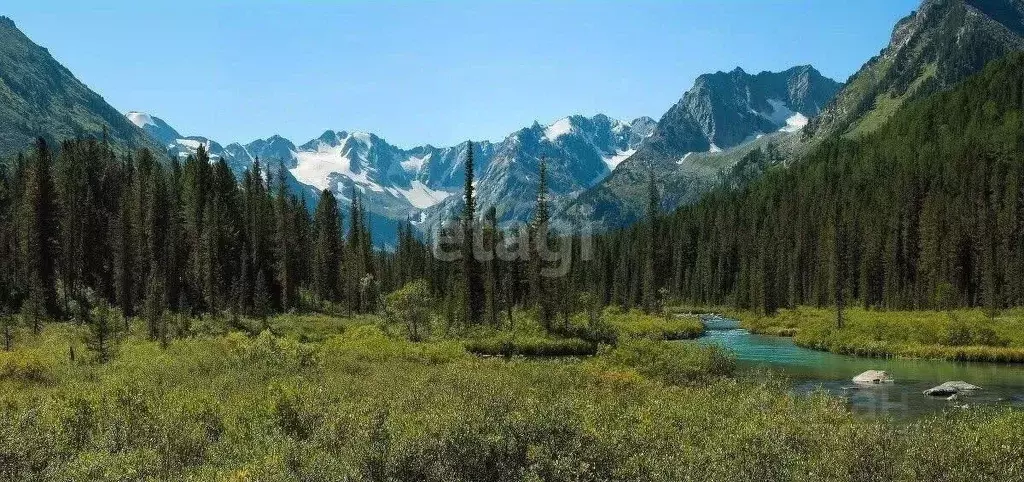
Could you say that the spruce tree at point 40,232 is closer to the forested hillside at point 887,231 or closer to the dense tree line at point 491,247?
the dense tree line at point 491,247

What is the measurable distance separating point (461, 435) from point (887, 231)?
129m

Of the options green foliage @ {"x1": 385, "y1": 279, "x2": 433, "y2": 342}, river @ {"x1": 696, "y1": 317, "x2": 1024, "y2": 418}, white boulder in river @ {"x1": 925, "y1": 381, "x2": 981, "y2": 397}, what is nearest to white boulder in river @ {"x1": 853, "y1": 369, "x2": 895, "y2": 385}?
river @ {"x1": 696, "y1": 317, "x2": 1024, "y2": 418}

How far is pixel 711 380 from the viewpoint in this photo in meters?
38.6

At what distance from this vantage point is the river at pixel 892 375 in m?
36.5

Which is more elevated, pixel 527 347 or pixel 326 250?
pixel 326 250

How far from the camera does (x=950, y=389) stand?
1590 inches

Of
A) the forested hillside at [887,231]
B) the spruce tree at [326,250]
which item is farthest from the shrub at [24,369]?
the forested hillside at [887,231]

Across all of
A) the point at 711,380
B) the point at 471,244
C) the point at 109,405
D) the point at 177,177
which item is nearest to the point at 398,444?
the point at 109,405

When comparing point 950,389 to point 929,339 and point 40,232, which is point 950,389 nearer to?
point 929,339

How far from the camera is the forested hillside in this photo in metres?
107

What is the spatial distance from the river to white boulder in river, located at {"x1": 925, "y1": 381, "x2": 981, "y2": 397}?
498mm

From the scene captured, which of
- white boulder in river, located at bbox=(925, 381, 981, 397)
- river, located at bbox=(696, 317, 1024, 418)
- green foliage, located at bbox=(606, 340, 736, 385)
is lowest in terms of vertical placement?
river, located at bbox=(696, 317, 1024, 418)

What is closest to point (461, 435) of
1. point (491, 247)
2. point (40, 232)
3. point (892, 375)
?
point (892, 375)

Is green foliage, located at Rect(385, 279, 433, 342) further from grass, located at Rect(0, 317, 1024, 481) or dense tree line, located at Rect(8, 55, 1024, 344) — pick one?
grass, located at Rect(0, 317, 1024, 481)
